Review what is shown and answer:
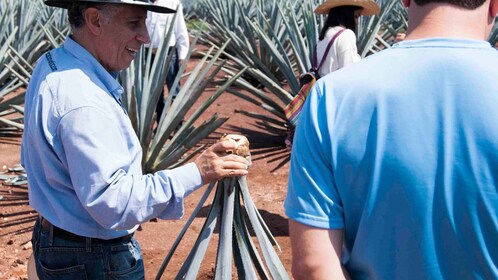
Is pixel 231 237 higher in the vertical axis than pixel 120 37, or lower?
lower

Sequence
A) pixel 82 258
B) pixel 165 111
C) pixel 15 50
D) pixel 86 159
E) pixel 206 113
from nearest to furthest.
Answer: pixel 86 159
pixel 82 258
pixel 165 111
pixel 15 50
pixel 206 113

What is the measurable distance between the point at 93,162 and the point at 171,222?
2951mm

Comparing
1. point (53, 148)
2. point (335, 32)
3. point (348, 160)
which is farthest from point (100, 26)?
point (335, 32)

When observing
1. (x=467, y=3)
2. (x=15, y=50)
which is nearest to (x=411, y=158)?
(x=467, y=3)

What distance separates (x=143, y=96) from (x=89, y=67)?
277 cm

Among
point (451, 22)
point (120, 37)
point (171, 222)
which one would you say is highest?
point (451, 22)

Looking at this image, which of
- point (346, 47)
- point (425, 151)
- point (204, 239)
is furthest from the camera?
point (346, 47)

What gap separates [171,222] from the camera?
4.93 m

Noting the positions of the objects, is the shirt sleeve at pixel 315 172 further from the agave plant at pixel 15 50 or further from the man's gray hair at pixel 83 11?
the agave plant at pixel 15 50

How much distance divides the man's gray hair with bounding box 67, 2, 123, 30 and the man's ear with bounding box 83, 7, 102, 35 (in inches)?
0.4

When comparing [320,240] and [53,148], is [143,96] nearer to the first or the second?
[53,148]

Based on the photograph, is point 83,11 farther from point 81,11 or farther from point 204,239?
point 204,239

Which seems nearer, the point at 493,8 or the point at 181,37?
the point at 493,8

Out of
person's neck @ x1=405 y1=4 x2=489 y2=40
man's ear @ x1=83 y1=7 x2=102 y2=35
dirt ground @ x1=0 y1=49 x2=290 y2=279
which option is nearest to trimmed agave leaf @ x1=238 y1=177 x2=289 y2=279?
man's ear @ x1=83 y1=7 x2=102 y2=35
